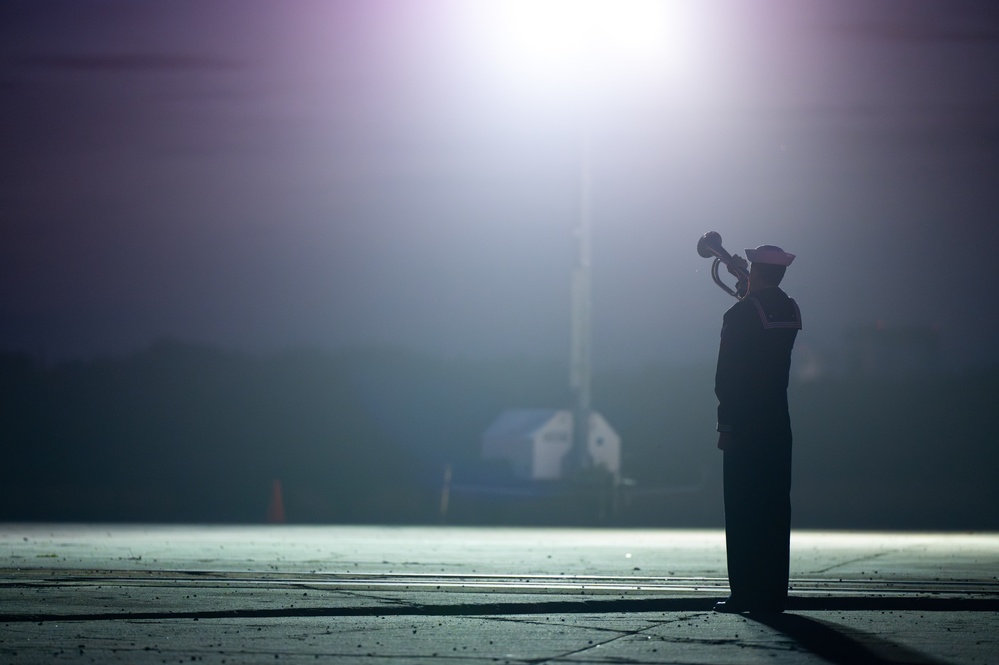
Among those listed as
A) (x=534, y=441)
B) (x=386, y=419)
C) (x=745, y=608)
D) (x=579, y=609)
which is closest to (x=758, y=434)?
(x=745, y=608)

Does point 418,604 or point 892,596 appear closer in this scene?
point 418,604

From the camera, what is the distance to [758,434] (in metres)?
7.55

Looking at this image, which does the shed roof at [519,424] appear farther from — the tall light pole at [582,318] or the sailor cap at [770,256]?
the sailor cap at [770,256]

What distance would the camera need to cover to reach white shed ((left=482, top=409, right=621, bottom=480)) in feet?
243

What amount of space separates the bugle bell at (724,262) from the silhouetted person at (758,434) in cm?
20

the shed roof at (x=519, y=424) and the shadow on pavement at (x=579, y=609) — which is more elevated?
the shed roof at (x=519, y=424)

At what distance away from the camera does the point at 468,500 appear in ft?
127

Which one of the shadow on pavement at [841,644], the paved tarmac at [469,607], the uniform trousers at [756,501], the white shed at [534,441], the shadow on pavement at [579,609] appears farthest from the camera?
the white shed at [534,441]

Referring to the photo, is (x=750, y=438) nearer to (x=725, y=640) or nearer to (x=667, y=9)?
(x=725, y=640)

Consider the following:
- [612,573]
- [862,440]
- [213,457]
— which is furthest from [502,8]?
[862,440]

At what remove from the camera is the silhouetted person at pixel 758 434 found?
7.37 metres

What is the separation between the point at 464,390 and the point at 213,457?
73.6 ft

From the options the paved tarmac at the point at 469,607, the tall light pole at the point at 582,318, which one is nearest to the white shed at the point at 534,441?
the tall light pole at the point at 582,318

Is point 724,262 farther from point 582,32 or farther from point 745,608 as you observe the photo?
point 582,32
